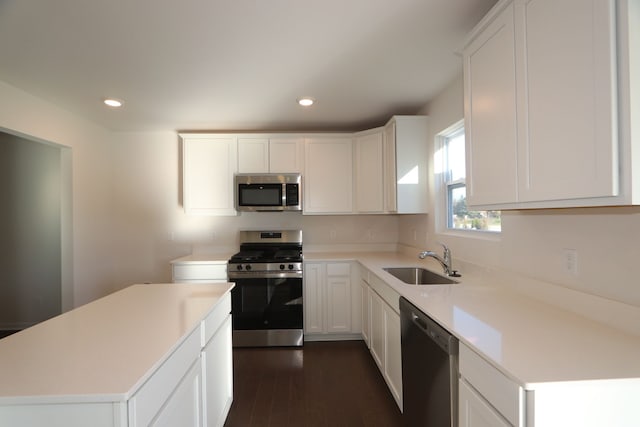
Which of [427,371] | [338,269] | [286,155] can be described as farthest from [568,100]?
[286,155]

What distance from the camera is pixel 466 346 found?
1.16 metres

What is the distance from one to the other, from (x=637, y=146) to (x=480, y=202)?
→ 0.76 metres

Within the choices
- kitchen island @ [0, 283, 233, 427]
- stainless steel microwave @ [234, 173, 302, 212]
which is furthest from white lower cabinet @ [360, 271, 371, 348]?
kitchen island @ [0, 283, 233, 427]

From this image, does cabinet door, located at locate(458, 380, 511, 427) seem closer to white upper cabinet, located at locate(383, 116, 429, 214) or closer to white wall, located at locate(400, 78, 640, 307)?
white wall, located at locate(400, 78, 640, 307)

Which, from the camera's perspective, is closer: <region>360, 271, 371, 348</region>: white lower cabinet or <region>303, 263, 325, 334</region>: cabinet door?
<region>360, 271, 371, 348</region>: white lower cabinet

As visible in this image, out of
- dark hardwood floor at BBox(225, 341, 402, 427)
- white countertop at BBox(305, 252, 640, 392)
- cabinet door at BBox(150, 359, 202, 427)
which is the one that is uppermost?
white countertop at BBox(305, 252, 640, 392)

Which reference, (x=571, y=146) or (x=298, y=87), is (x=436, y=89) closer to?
(x=298, y=87)

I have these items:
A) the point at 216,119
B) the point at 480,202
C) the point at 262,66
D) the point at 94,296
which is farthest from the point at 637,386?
the point at 94,296

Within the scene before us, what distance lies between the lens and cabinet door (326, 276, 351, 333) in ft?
11.0

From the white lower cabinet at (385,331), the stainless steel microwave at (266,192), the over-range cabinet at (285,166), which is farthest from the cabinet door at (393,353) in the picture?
the stainless steel microwave at (266,192)

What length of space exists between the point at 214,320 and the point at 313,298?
1707mm

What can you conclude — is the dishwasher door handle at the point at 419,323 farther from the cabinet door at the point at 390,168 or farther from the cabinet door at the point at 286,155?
the cabinet door at the point at 286,155

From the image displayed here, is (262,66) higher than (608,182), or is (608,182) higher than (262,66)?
(262,66)

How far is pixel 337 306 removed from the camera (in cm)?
335
